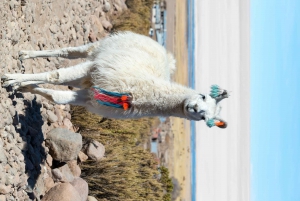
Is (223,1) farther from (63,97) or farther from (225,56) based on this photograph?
(63,97)

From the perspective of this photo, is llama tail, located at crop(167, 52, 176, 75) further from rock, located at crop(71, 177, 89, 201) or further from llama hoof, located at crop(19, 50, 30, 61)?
rock, located at crop(71, 177, 89, 201)

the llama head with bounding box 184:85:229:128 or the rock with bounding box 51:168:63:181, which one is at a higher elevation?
the llama head with bounding box 184:85:229:128

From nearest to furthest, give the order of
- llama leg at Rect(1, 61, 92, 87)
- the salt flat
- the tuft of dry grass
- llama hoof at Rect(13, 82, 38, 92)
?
1. llama leg at Rect(1, 61, 92, 87)
2. llama hoof at Rect(13, 82, 38, 92)
3. the tuft of dry grass
4. the salt flat

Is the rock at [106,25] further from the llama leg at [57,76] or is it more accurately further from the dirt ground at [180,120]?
the llama leg at [57,76]

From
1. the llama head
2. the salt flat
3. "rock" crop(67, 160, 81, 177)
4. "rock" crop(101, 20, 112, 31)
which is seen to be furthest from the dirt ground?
the llama head

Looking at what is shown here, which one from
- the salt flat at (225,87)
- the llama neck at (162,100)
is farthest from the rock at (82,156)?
the salt flat at (225,87)

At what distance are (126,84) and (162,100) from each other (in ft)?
1.02

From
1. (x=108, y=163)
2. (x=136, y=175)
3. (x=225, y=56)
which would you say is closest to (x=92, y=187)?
(x=108, y=163)

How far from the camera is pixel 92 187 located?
5.68 m

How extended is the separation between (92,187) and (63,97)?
2.32 meters

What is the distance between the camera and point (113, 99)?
3.25 meters

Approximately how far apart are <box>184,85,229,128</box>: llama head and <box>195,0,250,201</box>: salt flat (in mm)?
7562

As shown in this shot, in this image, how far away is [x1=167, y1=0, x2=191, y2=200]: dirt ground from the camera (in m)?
9.86

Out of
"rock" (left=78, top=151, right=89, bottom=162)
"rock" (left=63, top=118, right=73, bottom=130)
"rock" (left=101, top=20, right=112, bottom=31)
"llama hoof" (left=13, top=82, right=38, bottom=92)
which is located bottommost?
"rock" (left=78, top=151, right=89, bottom=162)
